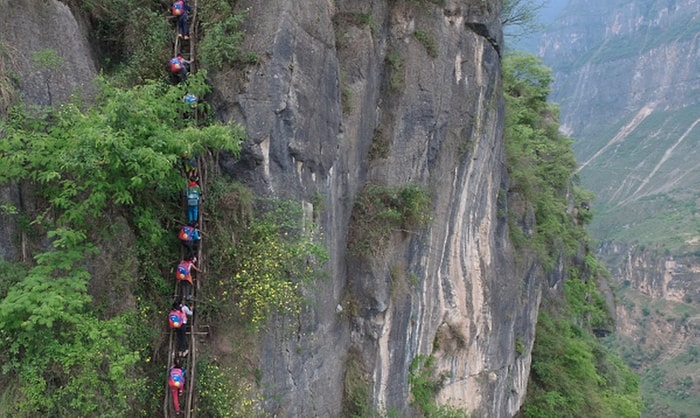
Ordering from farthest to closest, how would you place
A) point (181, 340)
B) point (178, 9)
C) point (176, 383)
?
point (178, 9)
point (181, 340)
point (176, 383)

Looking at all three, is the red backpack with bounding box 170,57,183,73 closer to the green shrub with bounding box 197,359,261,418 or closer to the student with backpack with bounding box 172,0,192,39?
the student with backpack with bounding box 172,0,192,39

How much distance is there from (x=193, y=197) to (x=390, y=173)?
412 centimetres

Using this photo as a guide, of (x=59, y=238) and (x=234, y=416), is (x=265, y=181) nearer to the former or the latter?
(x=59, y=238)

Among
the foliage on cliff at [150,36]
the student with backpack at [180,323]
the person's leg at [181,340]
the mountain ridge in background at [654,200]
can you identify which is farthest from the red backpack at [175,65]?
the mountain ridge in background at [654,200]

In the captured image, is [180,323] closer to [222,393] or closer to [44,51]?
[222,393]

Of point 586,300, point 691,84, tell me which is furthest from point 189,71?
point 691,84

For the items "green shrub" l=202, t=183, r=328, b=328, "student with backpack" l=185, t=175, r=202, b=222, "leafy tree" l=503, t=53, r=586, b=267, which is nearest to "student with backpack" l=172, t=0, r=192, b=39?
"student with backpack" l=185, t=175, r=202, b=222

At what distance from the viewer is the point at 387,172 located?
30.8 feet

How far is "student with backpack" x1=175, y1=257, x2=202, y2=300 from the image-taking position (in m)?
6.38

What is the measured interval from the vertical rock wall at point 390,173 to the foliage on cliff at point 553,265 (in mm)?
1938

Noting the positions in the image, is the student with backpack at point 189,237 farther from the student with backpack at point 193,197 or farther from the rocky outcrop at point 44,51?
the rocky outcrop at point 44,51

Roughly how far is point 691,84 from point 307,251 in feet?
660

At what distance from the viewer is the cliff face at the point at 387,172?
7148mm

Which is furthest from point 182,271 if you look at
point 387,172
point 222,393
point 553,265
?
point 553,265
